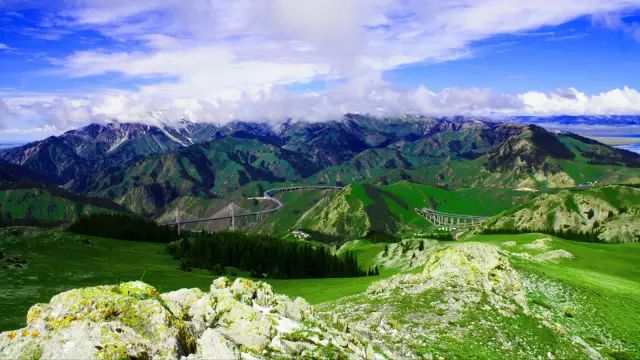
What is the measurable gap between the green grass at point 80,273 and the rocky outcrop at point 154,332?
88.6ft

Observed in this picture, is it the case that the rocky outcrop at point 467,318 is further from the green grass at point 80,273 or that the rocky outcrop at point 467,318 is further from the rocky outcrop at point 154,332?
the green grass at point 80,273

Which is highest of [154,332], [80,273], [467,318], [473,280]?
[154,332]

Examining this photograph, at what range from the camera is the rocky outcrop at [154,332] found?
62.8ft

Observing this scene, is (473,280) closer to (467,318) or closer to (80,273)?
(467,318)

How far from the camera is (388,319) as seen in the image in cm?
4166

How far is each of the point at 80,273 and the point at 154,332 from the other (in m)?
109

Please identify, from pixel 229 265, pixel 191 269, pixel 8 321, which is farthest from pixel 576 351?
pixel 229 265

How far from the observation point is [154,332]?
69.2 feet

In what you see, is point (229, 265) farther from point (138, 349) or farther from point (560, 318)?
point (138, 349)

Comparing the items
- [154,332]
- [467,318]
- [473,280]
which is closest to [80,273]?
[473,280]

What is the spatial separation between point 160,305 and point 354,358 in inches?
447

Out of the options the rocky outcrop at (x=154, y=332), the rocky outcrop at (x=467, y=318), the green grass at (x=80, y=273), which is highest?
the rocky outcrop at (x=154, y=332)

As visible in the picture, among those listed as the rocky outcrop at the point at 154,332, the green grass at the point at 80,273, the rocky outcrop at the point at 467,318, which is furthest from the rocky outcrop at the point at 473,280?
the green grass at the point at 80,273

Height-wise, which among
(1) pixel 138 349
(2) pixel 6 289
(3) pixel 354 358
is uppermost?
(1) pixel 138 349
